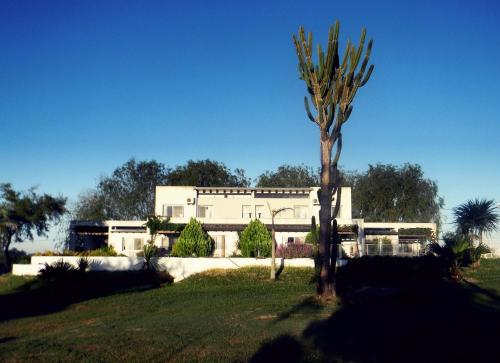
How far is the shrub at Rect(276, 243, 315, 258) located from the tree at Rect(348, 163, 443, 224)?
129 feet

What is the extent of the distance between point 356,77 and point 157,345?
12731 mm

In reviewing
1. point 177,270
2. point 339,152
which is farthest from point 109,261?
point 339,152

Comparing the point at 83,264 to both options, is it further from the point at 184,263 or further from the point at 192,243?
the point at 192,243

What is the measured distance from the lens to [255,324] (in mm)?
16812

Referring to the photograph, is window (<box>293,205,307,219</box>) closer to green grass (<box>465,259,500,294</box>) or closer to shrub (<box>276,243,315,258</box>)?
shrub (<box>276,243,315,258</box>)

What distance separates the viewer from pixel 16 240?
44.1 m

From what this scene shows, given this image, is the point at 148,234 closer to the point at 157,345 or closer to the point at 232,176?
the point at 157,345

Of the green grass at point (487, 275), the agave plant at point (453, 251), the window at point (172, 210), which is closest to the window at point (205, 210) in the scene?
the window at point (172, 210)

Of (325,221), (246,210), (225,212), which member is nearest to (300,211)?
(246,210)

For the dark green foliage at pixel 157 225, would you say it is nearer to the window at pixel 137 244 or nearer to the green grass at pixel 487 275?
the window at pixel 137 244

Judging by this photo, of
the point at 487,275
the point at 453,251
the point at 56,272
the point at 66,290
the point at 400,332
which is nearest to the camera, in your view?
the point at 400,332

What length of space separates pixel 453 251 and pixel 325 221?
10.7m

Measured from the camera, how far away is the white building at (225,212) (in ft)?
137

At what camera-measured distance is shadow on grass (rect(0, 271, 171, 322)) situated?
25.2 meters
